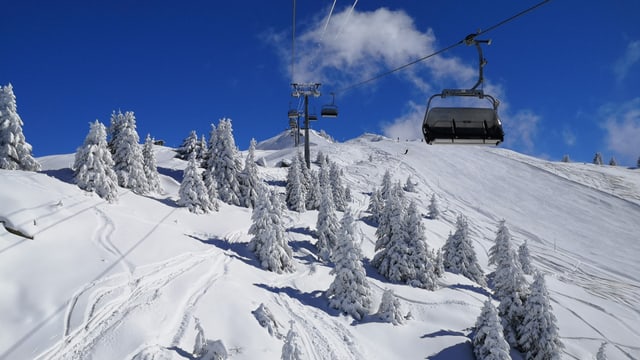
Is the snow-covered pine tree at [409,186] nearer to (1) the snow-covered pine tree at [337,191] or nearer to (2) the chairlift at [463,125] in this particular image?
(1) the snow-covered pine tree at [337,191]

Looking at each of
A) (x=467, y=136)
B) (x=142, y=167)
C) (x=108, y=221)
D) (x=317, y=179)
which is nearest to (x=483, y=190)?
(x=317, y=179)

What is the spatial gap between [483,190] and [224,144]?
61.7 meters

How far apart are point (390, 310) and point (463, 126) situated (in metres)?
23.3

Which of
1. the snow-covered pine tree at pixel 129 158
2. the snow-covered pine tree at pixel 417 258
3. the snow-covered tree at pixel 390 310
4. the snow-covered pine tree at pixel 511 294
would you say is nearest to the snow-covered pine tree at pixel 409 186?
the snow-covered pine tree at pixel 417 258

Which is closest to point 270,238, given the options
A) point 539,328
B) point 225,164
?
point 539,328

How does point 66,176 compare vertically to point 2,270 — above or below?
above

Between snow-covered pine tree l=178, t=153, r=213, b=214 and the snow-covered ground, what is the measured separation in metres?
1.32

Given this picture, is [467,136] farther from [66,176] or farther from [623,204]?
[623,204]

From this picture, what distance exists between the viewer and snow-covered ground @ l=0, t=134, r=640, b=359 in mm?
16703

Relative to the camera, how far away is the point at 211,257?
103 feet

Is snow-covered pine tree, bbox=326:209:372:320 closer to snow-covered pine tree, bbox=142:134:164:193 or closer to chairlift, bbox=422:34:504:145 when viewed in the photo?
chairlift, bbox=422:34:504:145

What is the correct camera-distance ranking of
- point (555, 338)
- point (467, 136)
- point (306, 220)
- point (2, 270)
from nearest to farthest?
point (467, 136), point (2, 270), point (555, 338), point (306, 220)

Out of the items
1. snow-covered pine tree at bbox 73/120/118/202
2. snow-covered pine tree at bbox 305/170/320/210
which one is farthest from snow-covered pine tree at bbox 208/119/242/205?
snow-covered pine tree at bbox 73/120/118/202

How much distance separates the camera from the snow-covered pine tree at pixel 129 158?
146ft
